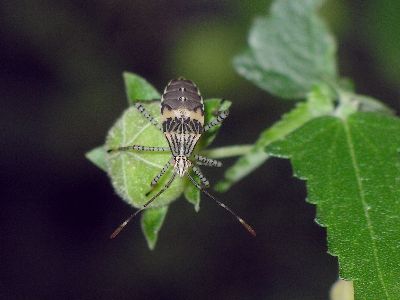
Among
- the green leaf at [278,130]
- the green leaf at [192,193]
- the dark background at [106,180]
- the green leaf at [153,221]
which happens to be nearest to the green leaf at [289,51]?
the green leaf at [278,130]

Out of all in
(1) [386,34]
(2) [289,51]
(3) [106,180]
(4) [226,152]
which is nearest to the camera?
(4) [226,152]

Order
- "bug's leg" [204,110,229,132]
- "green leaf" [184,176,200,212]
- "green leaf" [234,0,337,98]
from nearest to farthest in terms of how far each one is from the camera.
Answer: "green leaf" [184,176,200,212] → "bug's leg" [204,110,229,132] → "green leaf" [234,0,337,98]

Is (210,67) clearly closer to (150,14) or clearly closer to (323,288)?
(150,14)

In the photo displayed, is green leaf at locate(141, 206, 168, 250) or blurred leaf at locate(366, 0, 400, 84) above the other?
blurred leaf at locate(366, 0, 400, 84)

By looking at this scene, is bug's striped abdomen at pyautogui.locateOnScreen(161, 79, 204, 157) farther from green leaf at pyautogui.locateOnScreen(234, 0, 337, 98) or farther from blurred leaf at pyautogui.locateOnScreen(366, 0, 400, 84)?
blurred leaf at pyautogui.locateOnScreen(366, 0, 400, 84)

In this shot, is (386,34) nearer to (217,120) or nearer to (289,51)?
(289,51)

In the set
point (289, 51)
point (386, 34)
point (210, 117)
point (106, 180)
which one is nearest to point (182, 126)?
point (210, 117)

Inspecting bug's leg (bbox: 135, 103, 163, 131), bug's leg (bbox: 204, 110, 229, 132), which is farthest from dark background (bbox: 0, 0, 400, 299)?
bug's leg (bbox: 135, 103, 163, 131)
